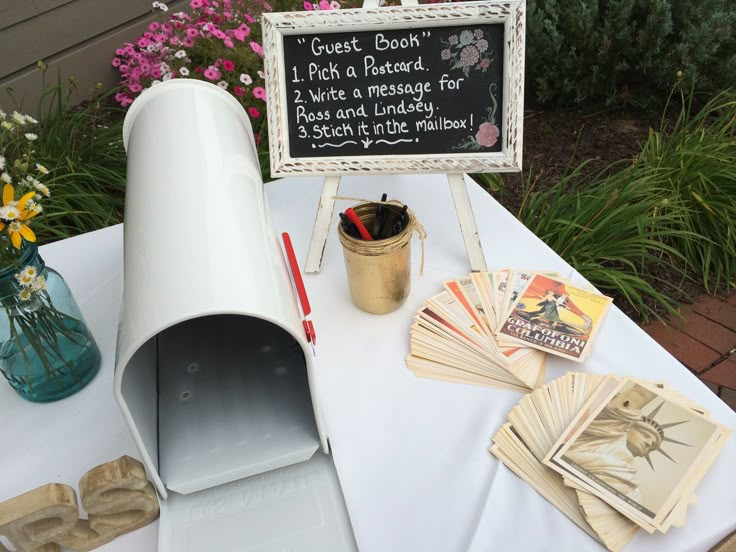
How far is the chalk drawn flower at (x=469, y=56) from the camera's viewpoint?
3.84 feet

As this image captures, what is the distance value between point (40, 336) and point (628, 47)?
280 cm

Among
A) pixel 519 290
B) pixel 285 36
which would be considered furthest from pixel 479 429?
pixel 285 36

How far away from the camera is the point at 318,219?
1.33 metres

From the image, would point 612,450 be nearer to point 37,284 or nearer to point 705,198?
point 37,284

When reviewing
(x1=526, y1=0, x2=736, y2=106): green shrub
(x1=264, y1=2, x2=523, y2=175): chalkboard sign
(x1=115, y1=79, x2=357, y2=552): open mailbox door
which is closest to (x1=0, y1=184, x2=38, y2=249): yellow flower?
(x1=115, y1=79, x2=357, y2=552): open mailbox door

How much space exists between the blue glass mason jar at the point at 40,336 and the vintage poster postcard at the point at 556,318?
0.81 meters

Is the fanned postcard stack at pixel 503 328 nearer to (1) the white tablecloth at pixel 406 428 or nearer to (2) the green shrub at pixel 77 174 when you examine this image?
(1) the white tablecloth at pixel 406 428

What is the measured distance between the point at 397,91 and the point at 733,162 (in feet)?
5.53

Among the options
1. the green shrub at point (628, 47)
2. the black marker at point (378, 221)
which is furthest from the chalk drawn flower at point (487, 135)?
the green shrub at point (628, 47)

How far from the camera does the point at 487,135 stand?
122 cm

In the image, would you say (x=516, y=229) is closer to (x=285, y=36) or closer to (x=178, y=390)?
(x=285, y=36)

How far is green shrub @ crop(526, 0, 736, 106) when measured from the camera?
2631mm

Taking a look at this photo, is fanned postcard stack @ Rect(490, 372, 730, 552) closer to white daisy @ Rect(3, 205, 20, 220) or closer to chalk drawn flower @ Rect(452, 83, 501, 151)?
chalk drawn flower @ Rect(452, 83, 501, 151)

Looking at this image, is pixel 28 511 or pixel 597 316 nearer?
pixel 28 511
